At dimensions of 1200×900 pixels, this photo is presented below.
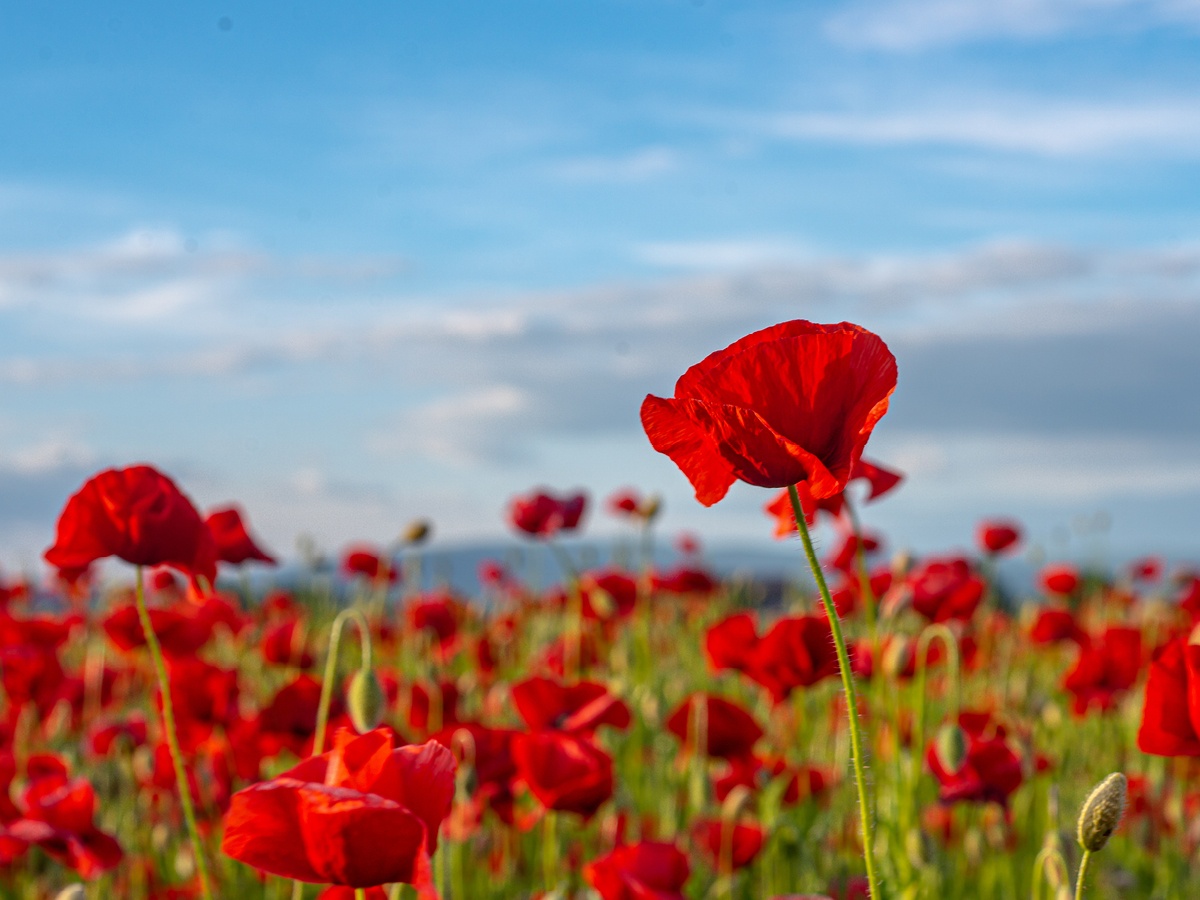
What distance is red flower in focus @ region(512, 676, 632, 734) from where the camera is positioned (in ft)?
7.48

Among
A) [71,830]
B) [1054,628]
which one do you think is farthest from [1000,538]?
[71,830]

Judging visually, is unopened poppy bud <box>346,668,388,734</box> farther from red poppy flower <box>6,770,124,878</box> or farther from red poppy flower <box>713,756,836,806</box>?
red poppy flower <box>713,756,836,806</box>

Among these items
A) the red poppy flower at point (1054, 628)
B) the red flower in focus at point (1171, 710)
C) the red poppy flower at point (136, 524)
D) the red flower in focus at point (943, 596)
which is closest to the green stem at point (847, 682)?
the red flower in focus at point (1171, 710)

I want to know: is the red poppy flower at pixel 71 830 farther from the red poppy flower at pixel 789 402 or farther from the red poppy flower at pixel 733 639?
the red poppy flower at pixel 789 402

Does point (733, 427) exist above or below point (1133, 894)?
above

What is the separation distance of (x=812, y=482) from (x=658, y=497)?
7.91ft

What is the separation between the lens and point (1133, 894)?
3.36 m

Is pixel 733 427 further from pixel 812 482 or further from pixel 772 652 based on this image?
pixel 772 652

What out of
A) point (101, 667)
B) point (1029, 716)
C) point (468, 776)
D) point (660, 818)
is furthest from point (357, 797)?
point (101, 667)

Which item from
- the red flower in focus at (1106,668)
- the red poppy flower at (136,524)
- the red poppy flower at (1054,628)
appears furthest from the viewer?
the red poppy flower at (1054,628)

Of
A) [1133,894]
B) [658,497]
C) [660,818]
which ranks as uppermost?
[658,497]

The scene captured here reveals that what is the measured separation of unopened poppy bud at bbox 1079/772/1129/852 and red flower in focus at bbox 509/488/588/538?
7.92 ft

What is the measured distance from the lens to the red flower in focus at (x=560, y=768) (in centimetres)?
197

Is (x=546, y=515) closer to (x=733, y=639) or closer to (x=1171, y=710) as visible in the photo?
(x=733, y=639)
